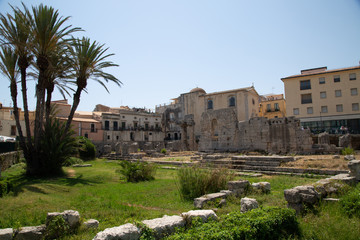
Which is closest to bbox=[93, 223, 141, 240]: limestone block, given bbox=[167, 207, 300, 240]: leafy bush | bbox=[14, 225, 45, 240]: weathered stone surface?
bbox=[167, 207, 300, 240]: leafy bush

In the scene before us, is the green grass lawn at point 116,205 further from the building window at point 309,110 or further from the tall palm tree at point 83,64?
the building window at point 309,110

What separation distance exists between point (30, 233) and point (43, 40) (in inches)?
408

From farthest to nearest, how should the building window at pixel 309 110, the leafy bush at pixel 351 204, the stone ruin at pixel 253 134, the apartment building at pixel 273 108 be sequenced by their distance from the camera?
the apartment building at pixel 273 108
the building window at pixel 309 110
the stone ruin at pixel 253 134
the leafy bush at pixel 351 204

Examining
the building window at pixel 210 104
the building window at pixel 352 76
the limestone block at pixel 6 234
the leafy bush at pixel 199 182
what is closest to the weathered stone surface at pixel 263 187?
the leafy bush at pixel 199 182

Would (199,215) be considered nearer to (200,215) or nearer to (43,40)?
(200,215)

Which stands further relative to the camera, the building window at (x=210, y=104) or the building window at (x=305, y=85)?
the building window at (x=210, y=104)

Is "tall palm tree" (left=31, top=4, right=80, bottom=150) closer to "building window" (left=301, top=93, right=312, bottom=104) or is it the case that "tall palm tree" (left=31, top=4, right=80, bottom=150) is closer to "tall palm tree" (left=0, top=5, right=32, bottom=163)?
"tall palm tree" (left=0, top=5, right=32, bottom=163)

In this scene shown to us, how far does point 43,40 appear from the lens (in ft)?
39.9

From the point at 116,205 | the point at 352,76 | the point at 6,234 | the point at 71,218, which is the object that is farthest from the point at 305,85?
the point at 6,234

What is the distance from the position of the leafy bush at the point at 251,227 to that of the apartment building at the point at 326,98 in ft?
98.7

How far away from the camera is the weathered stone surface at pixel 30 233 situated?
175 inches

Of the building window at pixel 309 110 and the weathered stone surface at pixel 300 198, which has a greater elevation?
the building window at pixel 309 110

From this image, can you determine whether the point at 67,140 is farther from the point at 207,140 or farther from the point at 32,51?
the point at 207,140

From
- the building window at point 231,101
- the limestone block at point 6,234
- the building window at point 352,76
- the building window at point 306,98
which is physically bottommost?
the limestone block at point 6,234
